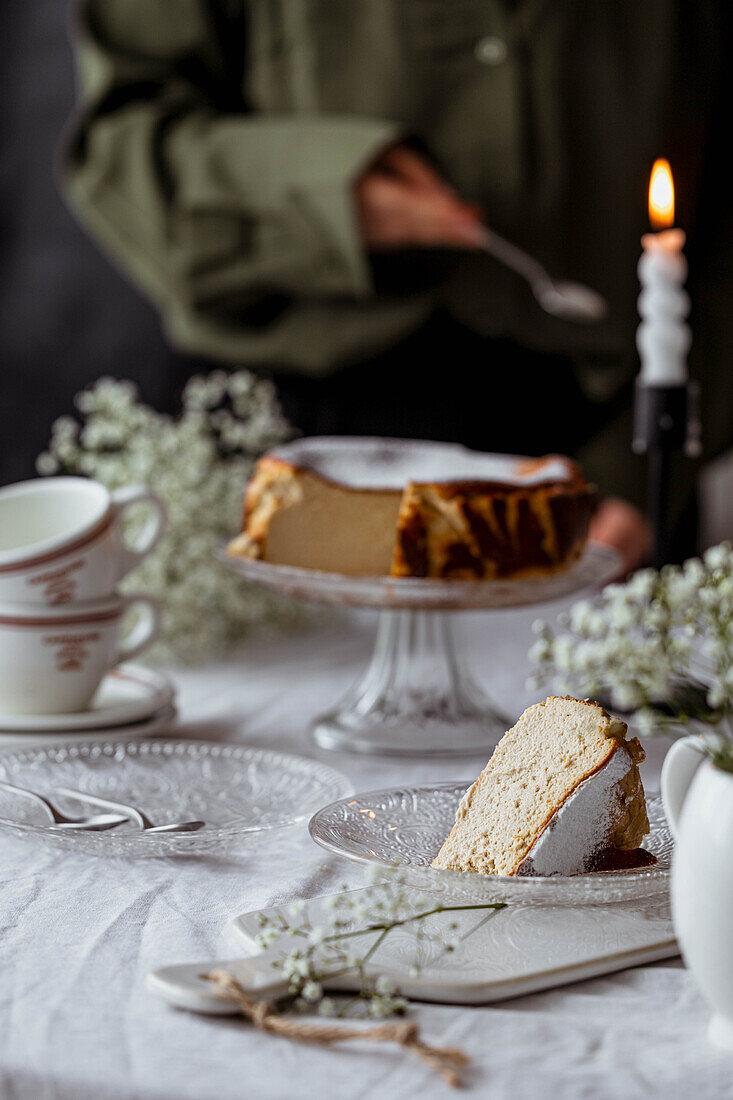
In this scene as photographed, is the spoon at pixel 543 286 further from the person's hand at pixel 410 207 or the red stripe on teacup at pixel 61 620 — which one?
the red stripe on teacup at pixel 61 620

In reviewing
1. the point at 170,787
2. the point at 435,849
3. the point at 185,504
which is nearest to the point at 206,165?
the point at 185,504

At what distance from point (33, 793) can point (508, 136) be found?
→ 5.32ft

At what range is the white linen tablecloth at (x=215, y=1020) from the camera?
0.49 metres

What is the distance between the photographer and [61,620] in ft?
3.27

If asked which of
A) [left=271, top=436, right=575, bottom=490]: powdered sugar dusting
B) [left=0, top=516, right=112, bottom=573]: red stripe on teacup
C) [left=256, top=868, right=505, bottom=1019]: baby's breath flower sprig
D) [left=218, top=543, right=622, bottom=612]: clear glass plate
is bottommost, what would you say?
[left=256, top=868, right=505, bottom=1019]: baby's breath flower sprig

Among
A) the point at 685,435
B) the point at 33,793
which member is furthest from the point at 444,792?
the point at 685,435

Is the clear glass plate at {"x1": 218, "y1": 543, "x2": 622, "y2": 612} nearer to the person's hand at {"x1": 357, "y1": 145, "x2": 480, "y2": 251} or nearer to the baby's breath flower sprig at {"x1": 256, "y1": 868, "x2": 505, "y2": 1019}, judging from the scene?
the baby's breath flower sprig at {"x1": 256, "y1": 868, "x2": 505, "y2": 1019}

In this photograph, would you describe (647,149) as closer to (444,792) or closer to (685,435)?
(685,435)

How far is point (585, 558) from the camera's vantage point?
125 cm

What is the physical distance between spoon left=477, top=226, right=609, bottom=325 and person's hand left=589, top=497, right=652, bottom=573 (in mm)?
344

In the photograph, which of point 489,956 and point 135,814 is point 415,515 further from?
point 489,956

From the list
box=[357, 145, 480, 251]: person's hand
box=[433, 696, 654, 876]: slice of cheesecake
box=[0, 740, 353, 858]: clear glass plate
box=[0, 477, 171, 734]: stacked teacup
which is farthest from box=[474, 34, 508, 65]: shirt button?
box=[433, 696, 654, 876]: slice of cheesecake

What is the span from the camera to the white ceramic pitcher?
492 millimetres

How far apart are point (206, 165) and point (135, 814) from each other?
153 centimetres
